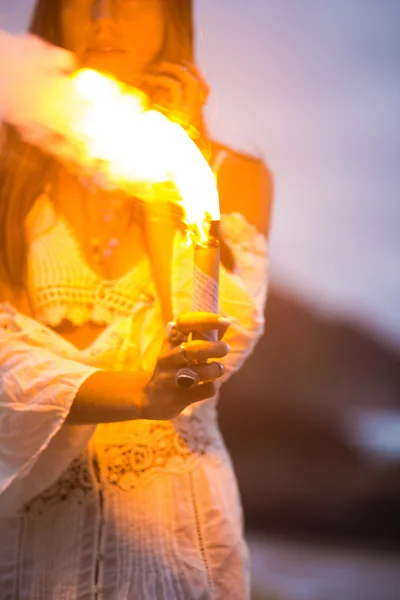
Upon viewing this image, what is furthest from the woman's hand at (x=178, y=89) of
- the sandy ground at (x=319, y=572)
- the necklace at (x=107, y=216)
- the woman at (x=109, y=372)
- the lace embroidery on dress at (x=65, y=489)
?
the sandy ground at (x=319, y=572)

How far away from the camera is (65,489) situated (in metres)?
1.19

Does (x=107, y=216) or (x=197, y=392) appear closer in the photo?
(x=197, y=392)

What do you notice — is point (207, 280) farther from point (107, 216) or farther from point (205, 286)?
point (107, 216)

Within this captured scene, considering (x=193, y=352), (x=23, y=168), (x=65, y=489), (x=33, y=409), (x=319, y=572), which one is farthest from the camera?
(x=319, y=572)

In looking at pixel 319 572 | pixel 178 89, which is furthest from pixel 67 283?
pixel 319 572

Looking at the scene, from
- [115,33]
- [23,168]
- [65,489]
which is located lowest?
[65,489]

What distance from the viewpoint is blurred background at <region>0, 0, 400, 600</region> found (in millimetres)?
1635

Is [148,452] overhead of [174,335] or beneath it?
beneath

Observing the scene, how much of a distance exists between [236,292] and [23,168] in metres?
0.40

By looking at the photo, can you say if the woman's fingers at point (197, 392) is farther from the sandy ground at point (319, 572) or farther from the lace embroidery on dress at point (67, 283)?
the sandy ground at point (319, 572)

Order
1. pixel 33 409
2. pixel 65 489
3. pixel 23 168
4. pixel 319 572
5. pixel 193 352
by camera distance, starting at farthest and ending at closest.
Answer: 1. pixel 319 572
2. pixel 23 168
3. pixel 65 489
4. pixel 33 409
5. pixel 193 352

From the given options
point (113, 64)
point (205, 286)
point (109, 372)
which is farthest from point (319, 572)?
point (113, 64)

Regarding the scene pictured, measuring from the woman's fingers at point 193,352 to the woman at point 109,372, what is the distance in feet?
0.17

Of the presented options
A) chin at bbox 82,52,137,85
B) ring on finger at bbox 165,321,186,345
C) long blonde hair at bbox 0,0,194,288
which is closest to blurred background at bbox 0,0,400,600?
long blonde hair at bbox 0,0,194,288
